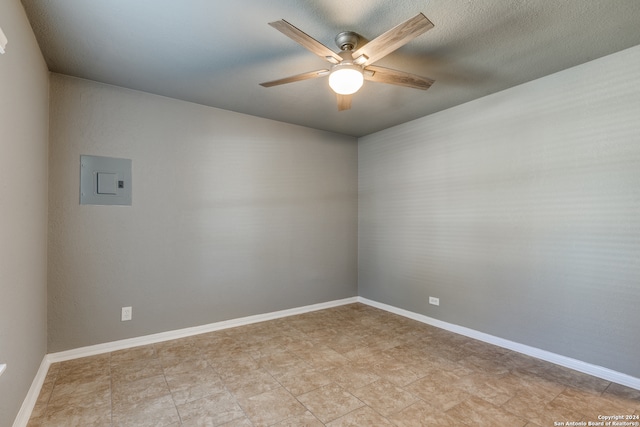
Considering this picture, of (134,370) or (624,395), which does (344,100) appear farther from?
(624,395)

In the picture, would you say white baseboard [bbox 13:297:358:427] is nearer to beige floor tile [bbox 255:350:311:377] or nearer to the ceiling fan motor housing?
beige floor tile [bbox 255:350:311:377]

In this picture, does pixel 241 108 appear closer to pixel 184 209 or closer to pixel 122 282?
pixel 184 209

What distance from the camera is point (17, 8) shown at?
175cm

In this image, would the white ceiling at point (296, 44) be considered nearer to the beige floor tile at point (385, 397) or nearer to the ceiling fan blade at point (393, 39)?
the ceiling fan blade at point (393, 39)

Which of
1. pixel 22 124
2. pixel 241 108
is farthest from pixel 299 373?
pixel 241 108

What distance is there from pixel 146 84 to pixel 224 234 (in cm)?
166

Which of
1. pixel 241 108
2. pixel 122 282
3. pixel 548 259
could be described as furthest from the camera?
pixel 241 108

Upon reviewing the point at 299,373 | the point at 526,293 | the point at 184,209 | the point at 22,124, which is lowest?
the point at 299,373

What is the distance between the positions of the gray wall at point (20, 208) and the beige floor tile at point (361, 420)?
176 cm

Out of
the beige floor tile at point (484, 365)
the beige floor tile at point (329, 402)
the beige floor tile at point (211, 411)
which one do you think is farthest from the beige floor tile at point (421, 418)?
the beige floor tile at point (211, 411)

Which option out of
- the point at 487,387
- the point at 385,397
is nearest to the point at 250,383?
the point at 385,397

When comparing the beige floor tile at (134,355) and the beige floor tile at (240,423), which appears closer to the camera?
the beige floor tile at (240,423)

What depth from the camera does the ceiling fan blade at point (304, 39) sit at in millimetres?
1618

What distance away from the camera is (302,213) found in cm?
416
